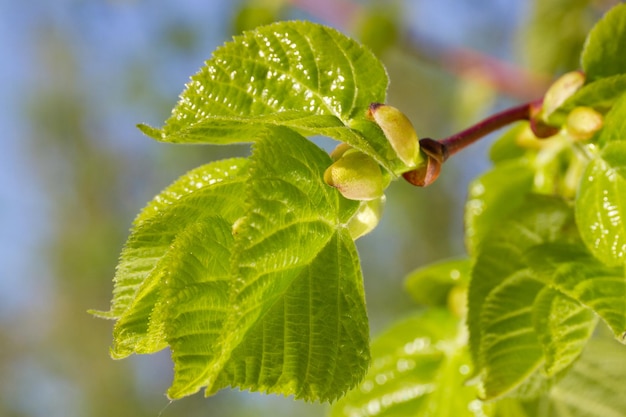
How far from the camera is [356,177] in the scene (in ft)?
1.15

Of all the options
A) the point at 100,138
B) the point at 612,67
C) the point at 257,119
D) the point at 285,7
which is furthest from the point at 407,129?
the point at 100,138

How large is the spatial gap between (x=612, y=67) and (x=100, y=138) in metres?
3.84

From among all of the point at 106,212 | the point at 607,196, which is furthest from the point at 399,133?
the point at 106,212

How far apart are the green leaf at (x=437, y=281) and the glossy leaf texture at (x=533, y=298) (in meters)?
0.14

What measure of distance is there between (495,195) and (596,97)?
0.53 feet

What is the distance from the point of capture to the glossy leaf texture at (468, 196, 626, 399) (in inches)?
15.8

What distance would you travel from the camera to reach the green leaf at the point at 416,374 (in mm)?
565

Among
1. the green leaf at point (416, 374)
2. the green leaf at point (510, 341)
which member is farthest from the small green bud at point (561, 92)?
the green leaf at point (416, 374)

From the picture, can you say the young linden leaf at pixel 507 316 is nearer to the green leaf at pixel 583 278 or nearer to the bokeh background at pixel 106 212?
the green leaf at pixel 583 278

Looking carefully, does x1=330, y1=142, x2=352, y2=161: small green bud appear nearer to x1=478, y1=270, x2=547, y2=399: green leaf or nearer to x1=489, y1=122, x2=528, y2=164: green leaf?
x1=478, y1=270, x2=547, y2=399: green leaf

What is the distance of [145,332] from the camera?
Answer: 1.18 ft

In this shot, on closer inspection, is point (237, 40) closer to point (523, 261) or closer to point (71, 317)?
point (523, 261)

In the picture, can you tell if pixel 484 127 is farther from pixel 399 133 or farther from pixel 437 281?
pixel 437 281

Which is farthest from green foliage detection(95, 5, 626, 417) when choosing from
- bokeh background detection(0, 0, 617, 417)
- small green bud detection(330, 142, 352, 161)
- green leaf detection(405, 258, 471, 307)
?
bokeh background detection(0, 0, 617, 417)
